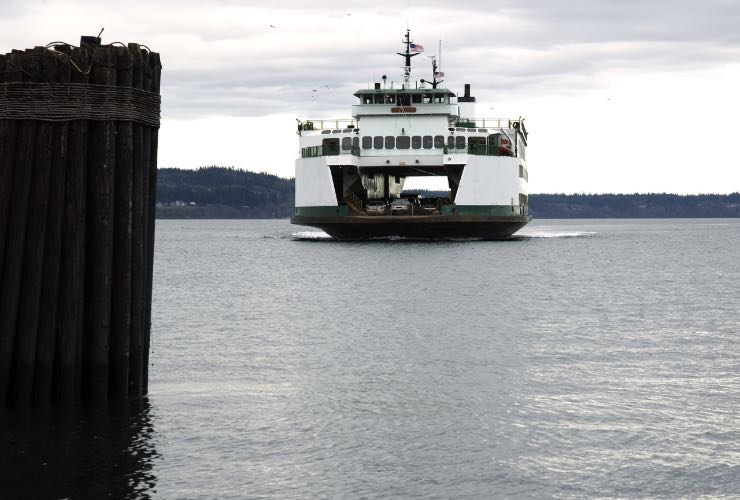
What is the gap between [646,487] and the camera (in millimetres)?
11383

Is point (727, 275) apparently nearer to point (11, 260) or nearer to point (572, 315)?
point (572, 315)

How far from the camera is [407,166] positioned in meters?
67.2

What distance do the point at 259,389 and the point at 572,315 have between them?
15100mm

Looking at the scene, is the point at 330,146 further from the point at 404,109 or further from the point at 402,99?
the point at 402,99

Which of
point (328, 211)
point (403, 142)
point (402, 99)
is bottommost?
point (328, 211)

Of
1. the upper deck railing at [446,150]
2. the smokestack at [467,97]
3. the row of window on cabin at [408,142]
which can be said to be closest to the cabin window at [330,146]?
the upper deck railing at [446,150]

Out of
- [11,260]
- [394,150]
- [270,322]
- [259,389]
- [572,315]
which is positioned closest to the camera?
[11,260]

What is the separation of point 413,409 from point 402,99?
182 feet

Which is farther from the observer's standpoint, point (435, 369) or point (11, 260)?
point (435, 369)

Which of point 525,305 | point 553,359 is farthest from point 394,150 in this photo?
point 553,359

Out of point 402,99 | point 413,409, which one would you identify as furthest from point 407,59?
point 413,409

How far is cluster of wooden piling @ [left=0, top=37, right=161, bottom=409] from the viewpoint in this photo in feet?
42.1

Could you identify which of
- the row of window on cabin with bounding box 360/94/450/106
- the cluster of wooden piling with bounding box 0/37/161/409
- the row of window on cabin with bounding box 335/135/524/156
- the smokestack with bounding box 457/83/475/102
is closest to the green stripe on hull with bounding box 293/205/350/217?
the row of window on cabin with bounding box 335/135/524/156

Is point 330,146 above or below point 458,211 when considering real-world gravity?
above
